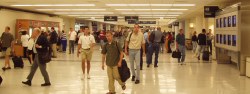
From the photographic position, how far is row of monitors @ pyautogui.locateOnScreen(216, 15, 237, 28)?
36.3ft

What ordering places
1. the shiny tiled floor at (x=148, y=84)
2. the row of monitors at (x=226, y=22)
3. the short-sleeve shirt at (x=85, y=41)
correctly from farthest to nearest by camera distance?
the row of monitors at (x=226, y=22)
the short-sleeve shirt at (x=85, y=41)
the shiny tiled floor at (x=148, y=84)

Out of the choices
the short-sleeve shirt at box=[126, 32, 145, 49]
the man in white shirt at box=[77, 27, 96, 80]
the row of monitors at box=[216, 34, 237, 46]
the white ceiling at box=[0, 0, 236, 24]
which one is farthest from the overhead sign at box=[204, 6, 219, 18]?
the man in white shirt at box=[77, 27, 96, 80]

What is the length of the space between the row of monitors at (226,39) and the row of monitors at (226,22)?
41cm

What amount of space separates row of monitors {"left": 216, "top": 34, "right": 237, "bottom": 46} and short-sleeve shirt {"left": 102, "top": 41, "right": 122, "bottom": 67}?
18.4ft

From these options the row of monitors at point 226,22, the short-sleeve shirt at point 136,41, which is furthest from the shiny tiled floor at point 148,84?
the row of monitors at point 226,22

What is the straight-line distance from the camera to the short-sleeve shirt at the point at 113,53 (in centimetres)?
679

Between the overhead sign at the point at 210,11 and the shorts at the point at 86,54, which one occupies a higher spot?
the overhead sign at the point at 210,11

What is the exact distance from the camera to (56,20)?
26.6m

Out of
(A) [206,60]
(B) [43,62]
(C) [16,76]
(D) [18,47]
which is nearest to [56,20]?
(D) [18,47]

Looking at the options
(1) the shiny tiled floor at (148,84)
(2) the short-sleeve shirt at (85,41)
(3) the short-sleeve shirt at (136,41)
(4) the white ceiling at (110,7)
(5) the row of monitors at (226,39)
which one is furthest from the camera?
(4) the white ceiling at (110,7)

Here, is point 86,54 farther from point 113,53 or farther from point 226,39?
point 226,39

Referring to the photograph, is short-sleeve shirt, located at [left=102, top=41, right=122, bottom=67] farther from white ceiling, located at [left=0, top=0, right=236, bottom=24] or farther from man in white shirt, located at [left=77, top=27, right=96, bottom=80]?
white ceiling, located at [left=0, top=0, right=236, bottom=24]

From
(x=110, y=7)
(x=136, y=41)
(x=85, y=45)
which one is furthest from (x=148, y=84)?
(x=110, y=7)

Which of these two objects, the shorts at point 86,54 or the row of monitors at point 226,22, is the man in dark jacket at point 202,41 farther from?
the shorts at point 86,54
